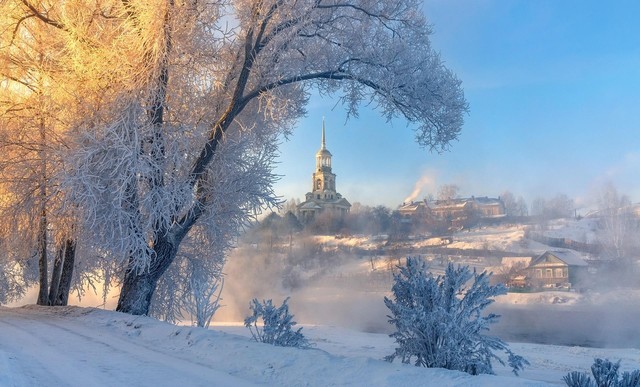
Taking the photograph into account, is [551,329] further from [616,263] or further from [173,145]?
[173,145]

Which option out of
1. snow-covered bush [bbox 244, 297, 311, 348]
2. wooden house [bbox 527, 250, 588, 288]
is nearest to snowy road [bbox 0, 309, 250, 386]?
snow-covered bush [bbox 244, 297, 311, 348]

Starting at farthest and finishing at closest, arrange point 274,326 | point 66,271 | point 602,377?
point 66,271
point 274,326
point 602,377

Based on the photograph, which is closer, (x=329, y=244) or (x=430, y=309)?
(x=430, y=309)

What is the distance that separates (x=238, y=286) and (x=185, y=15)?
146ft

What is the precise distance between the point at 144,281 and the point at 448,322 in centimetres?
733

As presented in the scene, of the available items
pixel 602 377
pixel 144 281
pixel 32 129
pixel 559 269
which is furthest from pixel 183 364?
pixel 559 269

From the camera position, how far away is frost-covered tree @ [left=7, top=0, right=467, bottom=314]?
10430mm

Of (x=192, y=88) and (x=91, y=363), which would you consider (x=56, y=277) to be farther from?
(x=91, y=363)

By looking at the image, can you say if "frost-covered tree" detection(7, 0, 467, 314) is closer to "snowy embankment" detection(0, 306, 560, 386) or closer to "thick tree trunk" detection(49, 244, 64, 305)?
"snowy embankment" detection(0, 306, 560, 386)

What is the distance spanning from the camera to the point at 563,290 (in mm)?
50000

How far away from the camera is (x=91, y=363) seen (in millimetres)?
6555

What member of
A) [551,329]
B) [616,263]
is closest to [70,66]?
[551,329]

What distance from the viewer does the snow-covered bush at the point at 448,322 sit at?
7.29m

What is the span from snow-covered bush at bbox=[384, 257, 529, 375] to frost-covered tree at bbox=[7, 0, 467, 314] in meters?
5.01
